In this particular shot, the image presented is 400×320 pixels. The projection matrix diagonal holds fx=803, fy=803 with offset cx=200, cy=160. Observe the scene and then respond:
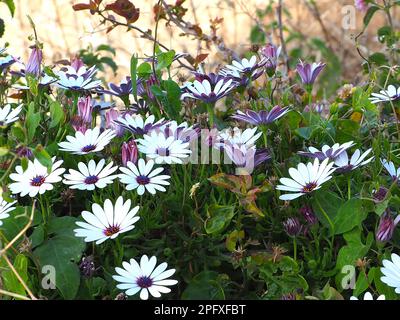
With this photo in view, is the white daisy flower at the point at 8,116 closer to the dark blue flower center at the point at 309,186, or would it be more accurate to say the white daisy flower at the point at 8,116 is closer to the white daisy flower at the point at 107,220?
the white daisy flower at the point at 107,220

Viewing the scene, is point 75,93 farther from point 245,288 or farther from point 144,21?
point 144,21

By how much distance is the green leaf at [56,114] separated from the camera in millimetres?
1481

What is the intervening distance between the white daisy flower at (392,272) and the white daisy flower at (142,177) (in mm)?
358

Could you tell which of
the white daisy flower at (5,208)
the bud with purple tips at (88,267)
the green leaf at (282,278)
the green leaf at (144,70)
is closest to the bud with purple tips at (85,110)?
the green leaf at (144,70)

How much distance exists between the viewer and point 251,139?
4.61 feet

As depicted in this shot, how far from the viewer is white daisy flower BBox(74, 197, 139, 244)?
1213 mm

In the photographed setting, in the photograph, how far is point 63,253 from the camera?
4.11 ft

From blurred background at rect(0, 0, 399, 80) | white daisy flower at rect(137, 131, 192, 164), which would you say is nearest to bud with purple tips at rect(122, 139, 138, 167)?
white daisy flower at rect(137, 131, 192, 164)

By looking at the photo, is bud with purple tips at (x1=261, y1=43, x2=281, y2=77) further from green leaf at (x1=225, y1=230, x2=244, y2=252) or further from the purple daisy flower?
green leaf at (x1=225, y1=230, x2=244, y2=252)

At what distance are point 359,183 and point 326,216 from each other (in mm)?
165

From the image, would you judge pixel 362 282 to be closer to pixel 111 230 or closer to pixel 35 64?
pixel 111 230

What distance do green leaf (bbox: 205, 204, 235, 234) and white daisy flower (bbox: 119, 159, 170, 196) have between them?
8 cm

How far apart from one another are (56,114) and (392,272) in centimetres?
68

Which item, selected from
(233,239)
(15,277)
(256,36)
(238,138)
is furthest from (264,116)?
(256,36)
